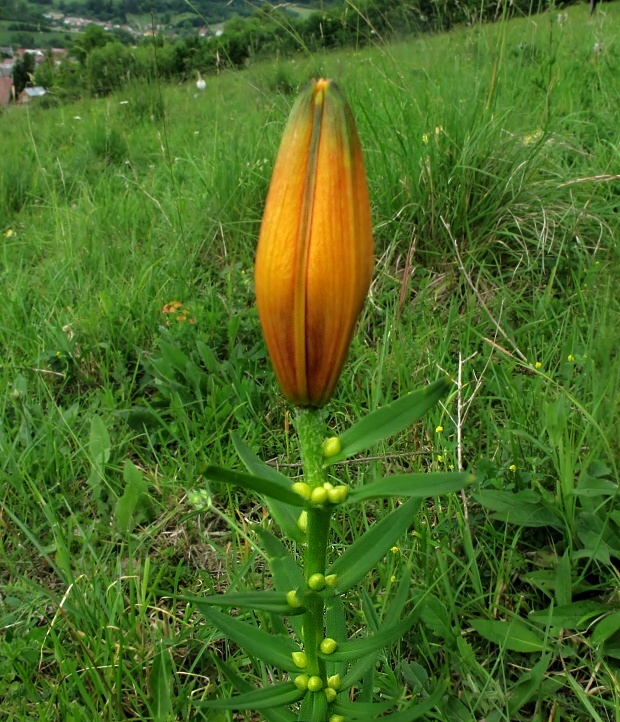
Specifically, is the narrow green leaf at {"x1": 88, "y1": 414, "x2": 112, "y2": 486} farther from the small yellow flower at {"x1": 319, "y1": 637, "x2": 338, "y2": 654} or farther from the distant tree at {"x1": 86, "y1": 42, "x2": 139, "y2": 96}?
the distant tree at {"x1": 86, "y1": 42, "x2": 139, "y2": 96}

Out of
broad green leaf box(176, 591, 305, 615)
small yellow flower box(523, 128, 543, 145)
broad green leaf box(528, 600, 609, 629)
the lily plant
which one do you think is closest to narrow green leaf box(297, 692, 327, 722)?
the lily plant

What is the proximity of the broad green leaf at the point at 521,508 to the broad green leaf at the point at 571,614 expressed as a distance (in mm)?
166

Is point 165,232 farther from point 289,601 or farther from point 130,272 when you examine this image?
point 289,601

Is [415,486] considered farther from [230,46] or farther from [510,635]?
[230,46]

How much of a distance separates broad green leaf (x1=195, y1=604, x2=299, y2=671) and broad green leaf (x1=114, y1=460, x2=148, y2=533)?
2.28 ft

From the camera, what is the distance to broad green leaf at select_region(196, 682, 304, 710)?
833mm

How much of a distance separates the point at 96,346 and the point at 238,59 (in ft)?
20.0

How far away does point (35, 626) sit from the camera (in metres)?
1.43

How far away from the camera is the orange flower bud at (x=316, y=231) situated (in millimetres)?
653

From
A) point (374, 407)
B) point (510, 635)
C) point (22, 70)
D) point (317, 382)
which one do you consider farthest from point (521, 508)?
point (22, 70)

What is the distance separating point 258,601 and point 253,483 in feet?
0.68

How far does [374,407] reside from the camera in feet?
5.73

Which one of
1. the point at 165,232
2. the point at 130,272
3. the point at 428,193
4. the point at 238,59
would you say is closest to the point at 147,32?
the point at 165,232

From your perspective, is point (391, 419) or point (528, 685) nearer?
point (391, 419)
